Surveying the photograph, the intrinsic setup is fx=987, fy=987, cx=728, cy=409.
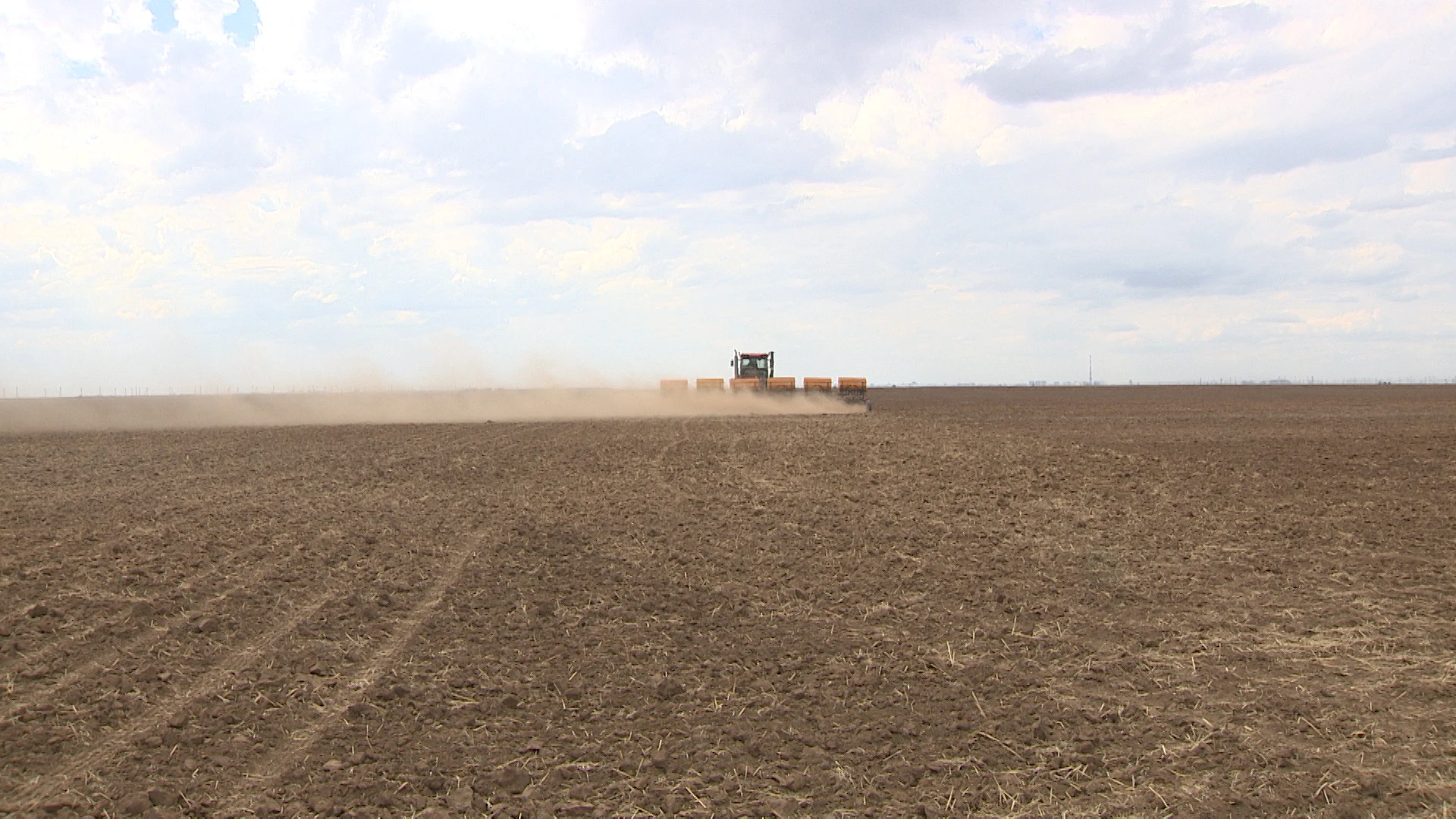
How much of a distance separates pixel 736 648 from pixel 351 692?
3629mm

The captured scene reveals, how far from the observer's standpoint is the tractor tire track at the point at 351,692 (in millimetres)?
7184

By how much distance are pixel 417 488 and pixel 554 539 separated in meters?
6.34

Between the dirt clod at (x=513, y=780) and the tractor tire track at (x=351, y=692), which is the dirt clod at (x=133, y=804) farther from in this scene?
the dirt clod at (x=513, y=780)

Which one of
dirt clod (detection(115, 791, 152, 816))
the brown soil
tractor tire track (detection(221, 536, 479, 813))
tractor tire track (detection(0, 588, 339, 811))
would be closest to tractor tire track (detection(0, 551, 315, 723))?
the brown soil

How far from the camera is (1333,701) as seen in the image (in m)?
8.32

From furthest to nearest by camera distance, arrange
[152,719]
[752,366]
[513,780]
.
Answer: [752,366] → [152,719] → [513,780]

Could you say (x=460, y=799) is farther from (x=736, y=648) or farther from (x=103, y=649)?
(x=103, y=649)

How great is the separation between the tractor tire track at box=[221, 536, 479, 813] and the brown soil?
0.04 meters

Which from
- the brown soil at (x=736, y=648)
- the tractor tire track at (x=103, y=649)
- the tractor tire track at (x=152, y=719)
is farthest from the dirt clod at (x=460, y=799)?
the tractor tire track at (x=103, y=649)

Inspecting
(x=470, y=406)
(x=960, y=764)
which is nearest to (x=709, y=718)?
(x=960, y=764)

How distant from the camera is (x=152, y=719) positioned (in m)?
7.98

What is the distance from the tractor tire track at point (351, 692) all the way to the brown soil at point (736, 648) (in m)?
0.04

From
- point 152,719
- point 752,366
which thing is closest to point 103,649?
point 152,719

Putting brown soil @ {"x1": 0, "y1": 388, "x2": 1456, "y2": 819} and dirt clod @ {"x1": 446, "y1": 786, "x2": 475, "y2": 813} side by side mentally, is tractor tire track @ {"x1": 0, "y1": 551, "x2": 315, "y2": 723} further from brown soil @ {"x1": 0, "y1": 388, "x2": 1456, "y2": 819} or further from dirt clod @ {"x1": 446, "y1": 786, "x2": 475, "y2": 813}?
dirt clod @ {"x1": 446, "y1": 786, "x2": 475, "y2": 813}
